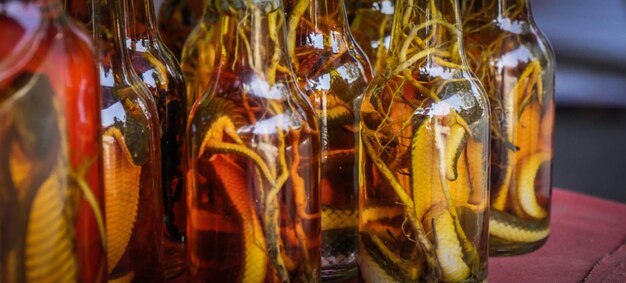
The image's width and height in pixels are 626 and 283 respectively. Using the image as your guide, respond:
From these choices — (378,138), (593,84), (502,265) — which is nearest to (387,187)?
(378,138)

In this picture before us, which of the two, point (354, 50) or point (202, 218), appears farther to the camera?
point (354, 50)

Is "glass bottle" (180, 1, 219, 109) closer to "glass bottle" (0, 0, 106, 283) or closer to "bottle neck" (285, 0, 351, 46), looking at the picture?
"bottle neck" (285, 0, 351, 46)

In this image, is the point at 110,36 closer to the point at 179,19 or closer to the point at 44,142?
the point at 44,142

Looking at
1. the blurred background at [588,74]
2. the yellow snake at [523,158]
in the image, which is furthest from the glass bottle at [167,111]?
the blurred background at [588,74]

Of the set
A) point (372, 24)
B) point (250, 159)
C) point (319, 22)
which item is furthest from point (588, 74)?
point (250, 159)

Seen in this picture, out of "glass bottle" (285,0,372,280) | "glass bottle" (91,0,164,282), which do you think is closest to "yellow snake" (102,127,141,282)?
"glass bottle" (91,0,164,282)

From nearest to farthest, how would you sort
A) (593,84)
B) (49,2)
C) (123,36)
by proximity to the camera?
1. (49,2)
2. (123,36)
3. (593,84)

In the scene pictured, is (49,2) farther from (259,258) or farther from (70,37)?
(259,258)
